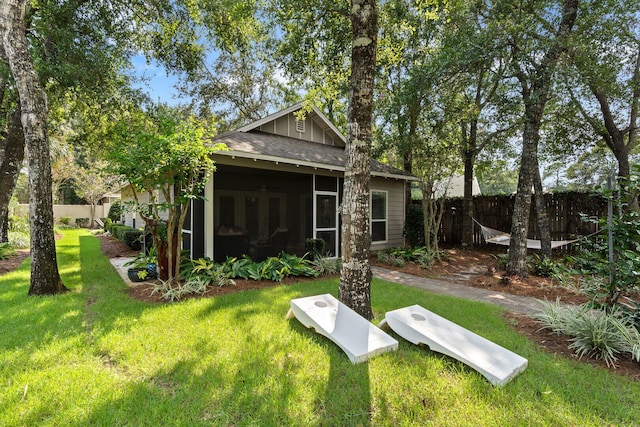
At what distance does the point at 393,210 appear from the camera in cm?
1020

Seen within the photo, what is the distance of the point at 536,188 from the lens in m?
7.39

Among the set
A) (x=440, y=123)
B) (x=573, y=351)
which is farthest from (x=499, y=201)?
(x=573, y=351)

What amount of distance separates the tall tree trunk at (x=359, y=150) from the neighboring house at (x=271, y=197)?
10.6 ft

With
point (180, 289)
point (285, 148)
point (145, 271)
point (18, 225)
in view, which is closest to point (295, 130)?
point (285, 148)

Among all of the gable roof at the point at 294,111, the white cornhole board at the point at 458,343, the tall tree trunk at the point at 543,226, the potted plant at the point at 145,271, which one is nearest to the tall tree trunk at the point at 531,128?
the tall tree trunk at the point at 543,226

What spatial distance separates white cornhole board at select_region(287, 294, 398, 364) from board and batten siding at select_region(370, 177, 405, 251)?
20.8 feet

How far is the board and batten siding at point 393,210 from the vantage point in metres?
9.80

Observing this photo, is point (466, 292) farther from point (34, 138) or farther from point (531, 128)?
point (34, 138)

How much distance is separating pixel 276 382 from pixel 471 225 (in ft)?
32.6

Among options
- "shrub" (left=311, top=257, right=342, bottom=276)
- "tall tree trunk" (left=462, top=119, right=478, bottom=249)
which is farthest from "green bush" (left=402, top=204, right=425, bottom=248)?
"shrub" (left=311, top=257, right=342, bottom=276)

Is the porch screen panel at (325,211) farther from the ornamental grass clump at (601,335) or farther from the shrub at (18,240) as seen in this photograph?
the shrub at (18,240)

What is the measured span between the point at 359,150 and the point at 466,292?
365cm

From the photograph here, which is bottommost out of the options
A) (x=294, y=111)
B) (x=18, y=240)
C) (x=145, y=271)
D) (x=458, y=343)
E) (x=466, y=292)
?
(x=466, y=292)

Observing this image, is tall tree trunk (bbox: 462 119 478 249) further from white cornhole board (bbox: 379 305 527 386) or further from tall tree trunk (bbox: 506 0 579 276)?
white cornhole board (bbox: 379 305 527 386)
